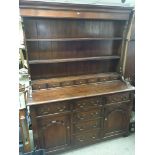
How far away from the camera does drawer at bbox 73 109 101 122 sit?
1.98 meters

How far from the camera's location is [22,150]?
1.94 metres

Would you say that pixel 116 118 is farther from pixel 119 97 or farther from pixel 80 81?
pixel 80 81

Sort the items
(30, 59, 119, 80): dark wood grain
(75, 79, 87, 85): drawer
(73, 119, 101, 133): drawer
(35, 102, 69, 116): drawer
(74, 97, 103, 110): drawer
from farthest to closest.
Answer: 1. (75, 79, 87, 85): drawer
2. (30, 59, 119, 80): dark wood grain
3. (73, 119, 101, 133): drawer
4. (74, 97, 103, 110): drawer
5. (35, 102, 69, 116): drawer

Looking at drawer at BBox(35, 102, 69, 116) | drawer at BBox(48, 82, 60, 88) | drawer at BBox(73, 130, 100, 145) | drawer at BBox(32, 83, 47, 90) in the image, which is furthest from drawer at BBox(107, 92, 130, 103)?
drawer at BBox(32, 83, 47, 90)

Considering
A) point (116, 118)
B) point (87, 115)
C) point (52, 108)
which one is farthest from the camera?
point (116, 118)

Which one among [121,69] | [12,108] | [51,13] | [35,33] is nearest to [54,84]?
[35,33]

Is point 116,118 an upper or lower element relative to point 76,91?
lower

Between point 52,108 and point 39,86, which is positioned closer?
point 52,108

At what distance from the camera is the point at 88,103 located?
1.98 metres

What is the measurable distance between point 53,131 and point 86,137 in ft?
1.72

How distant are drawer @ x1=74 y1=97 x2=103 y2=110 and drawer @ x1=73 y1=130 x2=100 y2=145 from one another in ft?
1.45

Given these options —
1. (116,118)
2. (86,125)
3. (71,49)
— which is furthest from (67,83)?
(116,118)

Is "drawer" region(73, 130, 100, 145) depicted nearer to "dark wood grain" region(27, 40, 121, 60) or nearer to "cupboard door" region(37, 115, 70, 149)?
"cupboard door" region(37, 115, 70, 149)

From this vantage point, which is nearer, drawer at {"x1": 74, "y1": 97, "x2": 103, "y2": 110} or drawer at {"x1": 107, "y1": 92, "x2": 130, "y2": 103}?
drawer at {"x1": 74, "y1": 97, "x2": 103, "y2": 110}
